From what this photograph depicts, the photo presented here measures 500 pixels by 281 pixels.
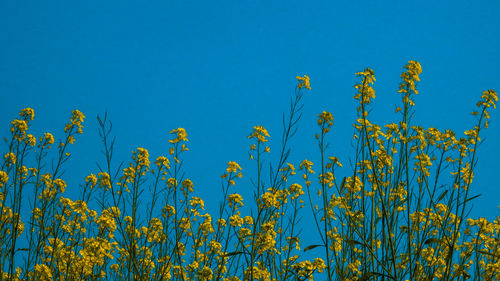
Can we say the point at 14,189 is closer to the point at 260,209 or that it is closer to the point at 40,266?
the point at 40,266

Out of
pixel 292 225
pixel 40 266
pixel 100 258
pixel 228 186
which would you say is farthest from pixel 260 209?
pixel 40 266

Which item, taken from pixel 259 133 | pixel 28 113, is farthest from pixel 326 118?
pixel 28 113

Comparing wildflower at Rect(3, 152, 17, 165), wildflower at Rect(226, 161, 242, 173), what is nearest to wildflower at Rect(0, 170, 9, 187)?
wildflower at Rect(3, 152, 17, 165)

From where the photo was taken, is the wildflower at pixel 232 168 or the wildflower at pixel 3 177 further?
the wildflower at pixel 3 177

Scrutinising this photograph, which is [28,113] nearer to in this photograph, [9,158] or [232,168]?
[9,158]

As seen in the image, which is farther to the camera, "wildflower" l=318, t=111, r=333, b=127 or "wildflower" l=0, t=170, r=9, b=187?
"wildflower" l=0, t=170, r=9, b=187

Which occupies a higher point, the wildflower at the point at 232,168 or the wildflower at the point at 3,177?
the wildflower at the point at 3,177

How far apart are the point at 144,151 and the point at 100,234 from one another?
709mm

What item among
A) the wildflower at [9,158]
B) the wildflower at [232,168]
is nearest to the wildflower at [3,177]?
the wildflower at [9,158]

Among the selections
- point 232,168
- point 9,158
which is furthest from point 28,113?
point 232,168

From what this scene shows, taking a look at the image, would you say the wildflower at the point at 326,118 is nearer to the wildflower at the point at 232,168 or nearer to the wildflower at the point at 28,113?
the wildflower at the point at 232,168

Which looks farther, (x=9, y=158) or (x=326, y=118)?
(x=9, y=158)

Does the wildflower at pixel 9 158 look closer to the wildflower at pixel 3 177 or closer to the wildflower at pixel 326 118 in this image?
the wildflower at pixel 3 177

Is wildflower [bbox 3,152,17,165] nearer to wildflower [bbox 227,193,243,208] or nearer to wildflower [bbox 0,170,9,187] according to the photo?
wildflower [bbox 0,170,9,187]
